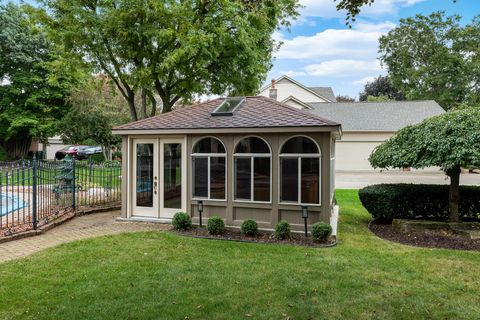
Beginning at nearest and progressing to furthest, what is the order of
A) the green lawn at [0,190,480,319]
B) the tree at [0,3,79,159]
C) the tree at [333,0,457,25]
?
the green lawn at [0,190,480,319]
the tree at [333,0,457,25]
the tree at [0,3,79,159]

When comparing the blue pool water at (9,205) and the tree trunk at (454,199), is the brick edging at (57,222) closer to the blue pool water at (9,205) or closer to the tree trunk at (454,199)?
the blue pool water at (9,205)

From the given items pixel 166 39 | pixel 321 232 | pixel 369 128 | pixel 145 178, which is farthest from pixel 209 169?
pixel 369 128

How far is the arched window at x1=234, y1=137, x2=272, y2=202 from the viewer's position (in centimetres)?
823

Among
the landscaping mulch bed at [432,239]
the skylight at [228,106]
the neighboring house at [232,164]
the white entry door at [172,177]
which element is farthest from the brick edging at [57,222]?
the landscaping mulch bed at [432,239]

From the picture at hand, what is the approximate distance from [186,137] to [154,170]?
4.23 ft

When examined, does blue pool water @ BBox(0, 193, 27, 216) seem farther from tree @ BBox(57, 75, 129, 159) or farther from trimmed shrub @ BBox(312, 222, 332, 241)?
tree @ BBox(57, 75, 129, 159)

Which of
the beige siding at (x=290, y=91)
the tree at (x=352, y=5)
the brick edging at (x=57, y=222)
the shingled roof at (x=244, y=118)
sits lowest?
the brick edging at (x=57, y=222)

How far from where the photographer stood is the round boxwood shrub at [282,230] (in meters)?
7.60

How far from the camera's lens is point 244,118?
872 centimetres

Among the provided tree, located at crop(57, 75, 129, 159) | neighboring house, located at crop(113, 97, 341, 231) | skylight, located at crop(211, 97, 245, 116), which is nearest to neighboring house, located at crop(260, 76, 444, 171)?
tree, located at crop(57, 75, 129, 159)

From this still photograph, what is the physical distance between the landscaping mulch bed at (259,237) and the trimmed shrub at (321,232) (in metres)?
0.11

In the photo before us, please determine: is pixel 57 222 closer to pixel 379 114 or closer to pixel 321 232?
pixel 321 232

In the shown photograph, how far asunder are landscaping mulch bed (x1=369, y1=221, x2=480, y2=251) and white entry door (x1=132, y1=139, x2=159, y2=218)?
5.60 meters

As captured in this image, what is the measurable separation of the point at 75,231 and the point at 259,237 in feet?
13.9
